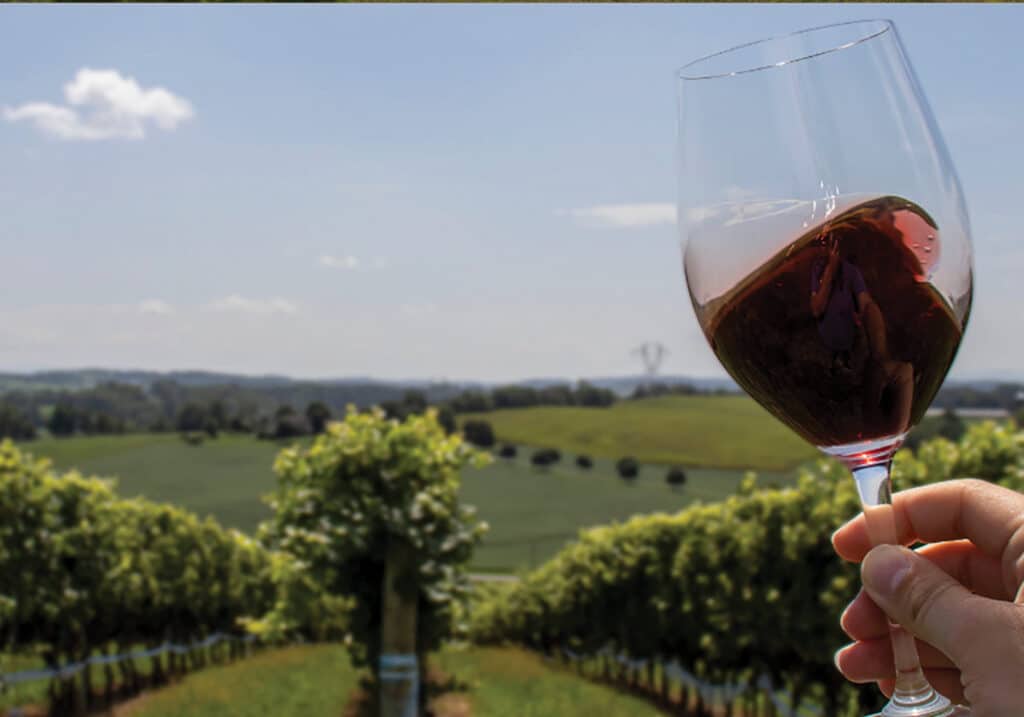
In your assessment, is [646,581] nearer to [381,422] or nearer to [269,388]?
[381,422]

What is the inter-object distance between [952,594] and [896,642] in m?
0.06

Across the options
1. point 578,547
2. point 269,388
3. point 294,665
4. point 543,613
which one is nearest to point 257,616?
point 294,665

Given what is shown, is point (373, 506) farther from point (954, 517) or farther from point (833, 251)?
point (833, 251)

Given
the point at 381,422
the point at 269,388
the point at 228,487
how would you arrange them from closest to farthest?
the point at 381,422 < the point at 228,487 < the point at 269,388

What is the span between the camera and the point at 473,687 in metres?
7.95

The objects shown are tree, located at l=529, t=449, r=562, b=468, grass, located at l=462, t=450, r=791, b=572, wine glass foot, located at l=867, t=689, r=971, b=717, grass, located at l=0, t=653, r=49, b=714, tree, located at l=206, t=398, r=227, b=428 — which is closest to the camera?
wine glass foot, located at l=867, t=689, r=971, b=717

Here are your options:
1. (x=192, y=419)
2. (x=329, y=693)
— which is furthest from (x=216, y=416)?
(x=329, y=693)

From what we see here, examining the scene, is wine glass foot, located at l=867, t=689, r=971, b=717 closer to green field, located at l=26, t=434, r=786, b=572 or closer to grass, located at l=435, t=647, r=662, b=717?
grass, located at l=435, t=647, r=662, b=717

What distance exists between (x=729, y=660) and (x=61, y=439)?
1370 centimetres

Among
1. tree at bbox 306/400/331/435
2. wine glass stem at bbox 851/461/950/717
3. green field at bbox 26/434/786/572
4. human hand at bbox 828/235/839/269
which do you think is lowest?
green field at bbox 26/434/786/572

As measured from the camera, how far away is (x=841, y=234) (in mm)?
825

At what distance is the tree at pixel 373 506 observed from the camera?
5668 millimetres

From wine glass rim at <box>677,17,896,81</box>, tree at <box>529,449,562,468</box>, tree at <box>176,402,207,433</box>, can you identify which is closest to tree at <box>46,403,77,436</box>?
tree at <box>176,402,207,433</box>

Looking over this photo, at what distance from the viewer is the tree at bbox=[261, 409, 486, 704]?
18.6 ft
